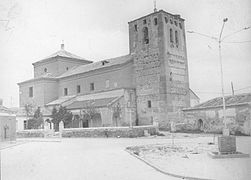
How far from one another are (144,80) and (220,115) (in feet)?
26.3

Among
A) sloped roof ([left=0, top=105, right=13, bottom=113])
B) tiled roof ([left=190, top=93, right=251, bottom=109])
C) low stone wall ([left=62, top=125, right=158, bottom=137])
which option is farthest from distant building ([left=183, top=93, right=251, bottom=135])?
sloped roof ([left=0, top=105, right=13, bottom=113])

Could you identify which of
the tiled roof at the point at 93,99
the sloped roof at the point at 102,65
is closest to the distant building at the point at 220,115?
the tiled roof at the point at 93,99

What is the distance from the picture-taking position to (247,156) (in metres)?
8.23

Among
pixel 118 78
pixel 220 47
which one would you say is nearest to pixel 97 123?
pixel 118 78

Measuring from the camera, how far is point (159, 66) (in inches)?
939

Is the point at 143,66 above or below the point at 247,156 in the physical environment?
above

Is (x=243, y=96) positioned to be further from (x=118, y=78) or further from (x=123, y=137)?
(x=118, y=78)

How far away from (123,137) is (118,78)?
788 cm

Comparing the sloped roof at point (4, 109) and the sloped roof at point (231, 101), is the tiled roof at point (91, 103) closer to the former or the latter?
the sloped roof at point (231, 101)

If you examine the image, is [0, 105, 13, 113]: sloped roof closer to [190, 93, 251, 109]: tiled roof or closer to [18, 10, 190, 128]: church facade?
[18, 10, 190, 128]: church facade

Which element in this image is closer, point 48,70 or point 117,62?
point 117,62

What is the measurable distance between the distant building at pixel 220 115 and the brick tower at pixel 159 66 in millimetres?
2841

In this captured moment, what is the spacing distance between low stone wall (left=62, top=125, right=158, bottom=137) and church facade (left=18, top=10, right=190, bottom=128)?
119 inches

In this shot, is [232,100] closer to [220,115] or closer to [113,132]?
[220,115]
